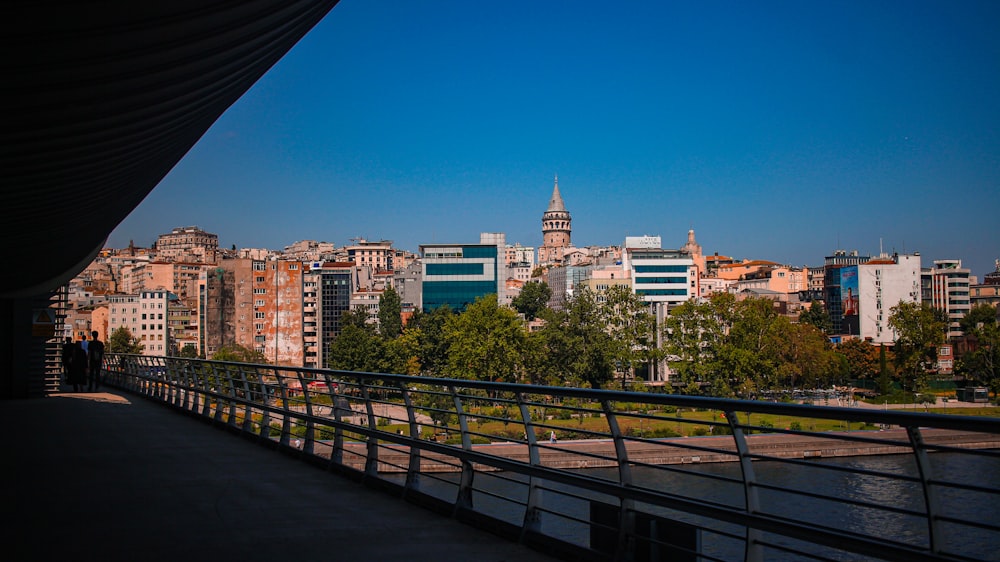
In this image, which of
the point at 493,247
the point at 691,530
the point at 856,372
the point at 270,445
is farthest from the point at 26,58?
the point at 493,247

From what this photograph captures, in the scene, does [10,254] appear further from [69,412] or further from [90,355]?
[90,355]

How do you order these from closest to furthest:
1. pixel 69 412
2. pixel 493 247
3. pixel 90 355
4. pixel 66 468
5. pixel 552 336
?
pixel 66 468 → pixel 69 412 → pixel 90 355 → pixel 552 336 → pixel 493 247

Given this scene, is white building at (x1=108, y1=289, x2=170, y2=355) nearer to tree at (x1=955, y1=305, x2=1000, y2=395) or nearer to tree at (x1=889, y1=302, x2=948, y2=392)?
tree at (x1=889, y1=302, x2=948, y2=392)

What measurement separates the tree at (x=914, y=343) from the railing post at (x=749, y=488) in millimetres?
86426

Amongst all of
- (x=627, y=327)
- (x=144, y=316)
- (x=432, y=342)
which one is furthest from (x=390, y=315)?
(x=627, y=327)

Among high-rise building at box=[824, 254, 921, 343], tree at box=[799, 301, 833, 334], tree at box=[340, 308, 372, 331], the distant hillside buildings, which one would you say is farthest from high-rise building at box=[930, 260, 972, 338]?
tree at box=[340, 308, 372, 331]

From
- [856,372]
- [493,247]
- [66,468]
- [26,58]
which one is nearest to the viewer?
[26,58]

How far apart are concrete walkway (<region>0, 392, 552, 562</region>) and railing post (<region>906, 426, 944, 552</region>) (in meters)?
2.88

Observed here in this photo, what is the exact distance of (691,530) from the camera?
530 cm

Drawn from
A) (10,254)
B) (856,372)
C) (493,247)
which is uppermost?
(493,247)

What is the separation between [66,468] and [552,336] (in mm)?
70640

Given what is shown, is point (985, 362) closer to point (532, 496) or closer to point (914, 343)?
point (914, 343)

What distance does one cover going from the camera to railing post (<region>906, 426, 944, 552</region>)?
12.9 ft

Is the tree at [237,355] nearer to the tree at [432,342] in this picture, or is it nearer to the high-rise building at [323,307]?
the high-rise building at [323,307]
